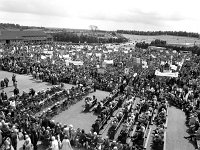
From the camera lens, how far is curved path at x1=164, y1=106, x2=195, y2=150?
16922 millimetres

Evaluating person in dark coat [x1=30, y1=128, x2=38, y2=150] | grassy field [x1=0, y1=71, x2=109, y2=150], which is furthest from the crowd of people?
grassy field [x1=0, y1=71, x2=109, y2=150]

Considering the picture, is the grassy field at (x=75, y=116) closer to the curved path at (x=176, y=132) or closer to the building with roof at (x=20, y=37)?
the curved path at (x=176, y=132)

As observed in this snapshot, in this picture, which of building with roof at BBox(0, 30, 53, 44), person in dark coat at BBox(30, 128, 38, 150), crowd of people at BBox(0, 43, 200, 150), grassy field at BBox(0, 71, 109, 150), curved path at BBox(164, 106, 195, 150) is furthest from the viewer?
building with roof at BBox(0, 30, 53, 44)

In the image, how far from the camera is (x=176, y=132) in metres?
19.1

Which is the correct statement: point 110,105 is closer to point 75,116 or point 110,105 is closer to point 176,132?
point 75,116

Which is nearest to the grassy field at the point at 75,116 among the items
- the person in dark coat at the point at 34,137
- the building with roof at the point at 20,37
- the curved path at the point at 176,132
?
the person in dark coat at the point at 34,137

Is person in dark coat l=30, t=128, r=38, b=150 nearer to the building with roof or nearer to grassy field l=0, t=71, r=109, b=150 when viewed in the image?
grassy field l=0, t=71, r=109, b=150

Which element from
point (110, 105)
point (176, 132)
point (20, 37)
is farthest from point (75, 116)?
point (20, 37)

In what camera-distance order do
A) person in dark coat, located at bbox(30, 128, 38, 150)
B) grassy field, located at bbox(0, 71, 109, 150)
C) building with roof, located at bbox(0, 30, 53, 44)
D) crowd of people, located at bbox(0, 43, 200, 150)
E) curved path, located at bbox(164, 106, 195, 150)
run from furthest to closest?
building with roof, located at bbox(0, 30, 53, 44), grassy field, located at bbox(0, 71, 109, 150), curved path, located at bbox(164, 106, 195, 150), crowd of people, located at bbox(0, 43, 200, 150), person in dark coat, located at bbox(30, 128, 38, 150)

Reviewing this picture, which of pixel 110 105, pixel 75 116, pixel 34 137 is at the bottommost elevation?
pixel 75 116

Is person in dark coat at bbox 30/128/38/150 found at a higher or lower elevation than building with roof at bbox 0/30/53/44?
lower

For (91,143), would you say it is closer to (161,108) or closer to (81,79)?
(161,108)

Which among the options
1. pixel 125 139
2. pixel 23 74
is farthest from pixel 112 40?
pixel 125 139

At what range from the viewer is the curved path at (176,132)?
16.9m
